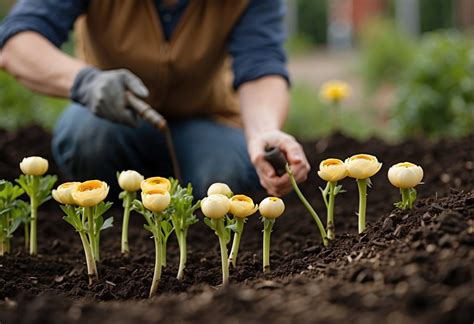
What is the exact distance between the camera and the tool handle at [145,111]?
8.21 ft

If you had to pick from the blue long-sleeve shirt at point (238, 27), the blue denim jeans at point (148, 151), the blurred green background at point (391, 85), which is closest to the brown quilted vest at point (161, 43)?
the blue long-sleeve shirt at point (238, 27)

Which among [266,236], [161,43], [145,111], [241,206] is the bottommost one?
[266,236]

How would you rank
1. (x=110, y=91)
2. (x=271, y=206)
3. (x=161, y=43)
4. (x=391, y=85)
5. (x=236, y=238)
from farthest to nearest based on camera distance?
(x=391, y=85)
(x=161, y=43)
(x=110, y=91)
(x=236, y=238)
(x=271, y=206)

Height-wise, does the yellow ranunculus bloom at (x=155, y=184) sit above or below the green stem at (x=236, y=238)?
above

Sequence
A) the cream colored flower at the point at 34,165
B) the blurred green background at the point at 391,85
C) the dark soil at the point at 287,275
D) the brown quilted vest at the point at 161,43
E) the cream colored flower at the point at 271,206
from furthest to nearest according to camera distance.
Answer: the blurred green background at the point at 391,85, the brown quilted vest at the point at 161,43, the cream colored flower at the point at 34,165, the cream colored flower at the point at 271,206, the dark soil at the point at 287,275

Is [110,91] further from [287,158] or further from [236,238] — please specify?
[236,238]

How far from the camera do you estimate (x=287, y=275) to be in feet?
5.97

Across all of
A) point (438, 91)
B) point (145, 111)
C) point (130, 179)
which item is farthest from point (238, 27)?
point (438, 91)

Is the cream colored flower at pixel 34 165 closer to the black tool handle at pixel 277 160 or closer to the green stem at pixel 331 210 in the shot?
the black tool handle at pixel 277 160

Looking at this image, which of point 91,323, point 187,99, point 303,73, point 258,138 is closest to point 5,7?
point 303,73

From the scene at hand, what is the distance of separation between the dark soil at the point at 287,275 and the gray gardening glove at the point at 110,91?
460 millimetres

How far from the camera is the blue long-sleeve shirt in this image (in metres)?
2.88

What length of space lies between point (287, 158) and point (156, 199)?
2.43 ft

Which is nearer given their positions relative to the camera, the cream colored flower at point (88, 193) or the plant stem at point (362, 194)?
the cream colored flower at point (88, 193)
